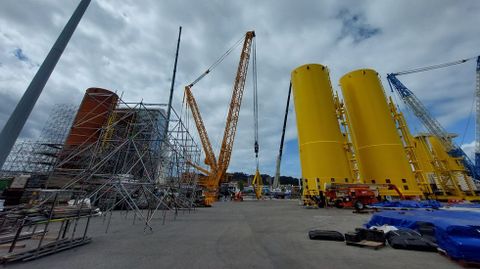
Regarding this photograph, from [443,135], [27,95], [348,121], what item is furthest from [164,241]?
[443,135]

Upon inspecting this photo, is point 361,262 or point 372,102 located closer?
point 361,262

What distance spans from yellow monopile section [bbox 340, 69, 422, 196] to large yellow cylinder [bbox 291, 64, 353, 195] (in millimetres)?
2863

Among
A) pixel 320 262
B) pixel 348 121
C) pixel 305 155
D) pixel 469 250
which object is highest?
pixel 348 121

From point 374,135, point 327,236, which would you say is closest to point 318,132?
point 374,135

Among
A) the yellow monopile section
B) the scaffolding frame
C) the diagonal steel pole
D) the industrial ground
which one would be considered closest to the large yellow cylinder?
the yellow monopile section

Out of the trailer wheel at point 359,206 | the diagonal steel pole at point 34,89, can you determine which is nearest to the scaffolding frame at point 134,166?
the diagonal steel pole at point 34,89

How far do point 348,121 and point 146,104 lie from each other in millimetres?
19577

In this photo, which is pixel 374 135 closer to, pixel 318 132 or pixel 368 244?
pixel 318 132

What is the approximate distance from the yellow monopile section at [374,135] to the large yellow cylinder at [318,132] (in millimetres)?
2863

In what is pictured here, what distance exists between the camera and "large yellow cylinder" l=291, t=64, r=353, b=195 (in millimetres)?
18431

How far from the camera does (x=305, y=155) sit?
2002cm

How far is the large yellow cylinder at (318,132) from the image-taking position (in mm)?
18431

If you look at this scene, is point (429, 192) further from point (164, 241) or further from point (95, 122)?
point (95, 122)

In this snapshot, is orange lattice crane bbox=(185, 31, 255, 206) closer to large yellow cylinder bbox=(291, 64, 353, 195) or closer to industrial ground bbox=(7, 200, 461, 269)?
large yellow cylinder bbox=(291, 64, 353, 195)
